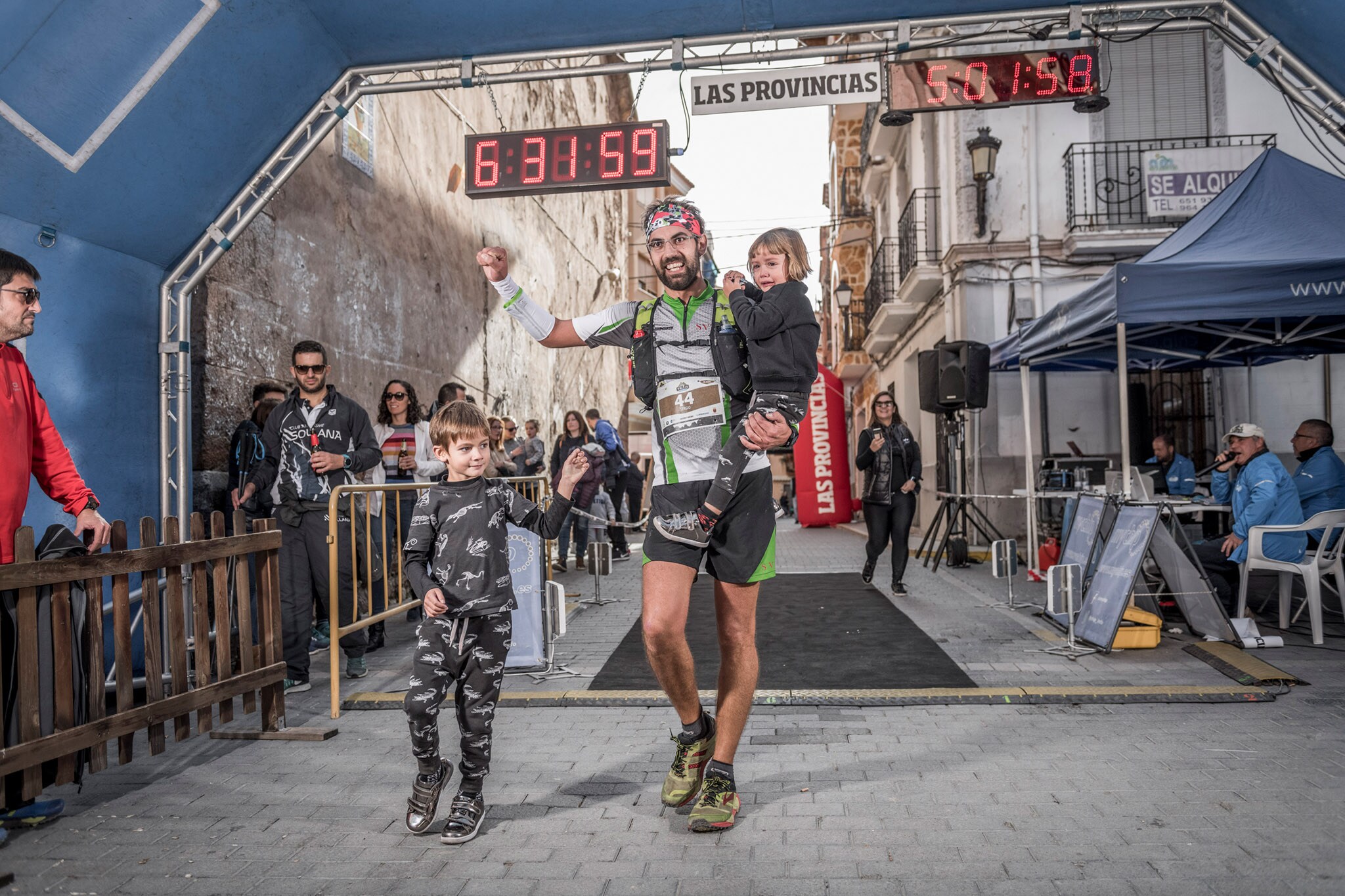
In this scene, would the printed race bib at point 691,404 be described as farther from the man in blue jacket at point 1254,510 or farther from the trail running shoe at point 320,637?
the man in blue jacket at point 1254,510

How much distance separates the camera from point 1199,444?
14.5 m

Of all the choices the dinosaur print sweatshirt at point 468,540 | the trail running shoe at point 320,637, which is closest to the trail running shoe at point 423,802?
the dinosaur print sweatshirt at point 468,540

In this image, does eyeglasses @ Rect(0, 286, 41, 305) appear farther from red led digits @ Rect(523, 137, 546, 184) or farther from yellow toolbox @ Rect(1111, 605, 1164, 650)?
yellow toolbox @ Rect(1111, 605, 1164, 650)

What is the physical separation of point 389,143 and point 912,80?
252 inches

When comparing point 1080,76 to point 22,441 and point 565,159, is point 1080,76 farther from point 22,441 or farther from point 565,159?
point 22,441

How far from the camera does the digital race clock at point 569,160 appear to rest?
7492mm

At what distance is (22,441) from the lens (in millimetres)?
3852

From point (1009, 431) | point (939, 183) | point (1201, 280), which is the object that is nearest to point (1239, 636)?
point (1201, 280)

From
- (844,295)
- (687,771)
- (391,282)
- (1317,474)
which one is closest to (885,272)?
(844,295)

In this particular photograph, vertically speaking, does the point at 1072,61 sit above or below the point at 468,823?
above

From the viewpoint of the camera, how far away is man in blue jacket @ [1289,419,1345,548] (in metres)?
7.32

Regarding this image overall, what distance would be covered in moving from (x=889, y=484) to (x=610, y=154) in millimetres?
4450

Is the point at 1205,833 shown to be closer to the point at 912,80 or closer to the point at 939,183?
the point at 912,80

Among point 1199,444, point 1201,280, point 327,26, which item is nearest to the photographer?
point 327,26
